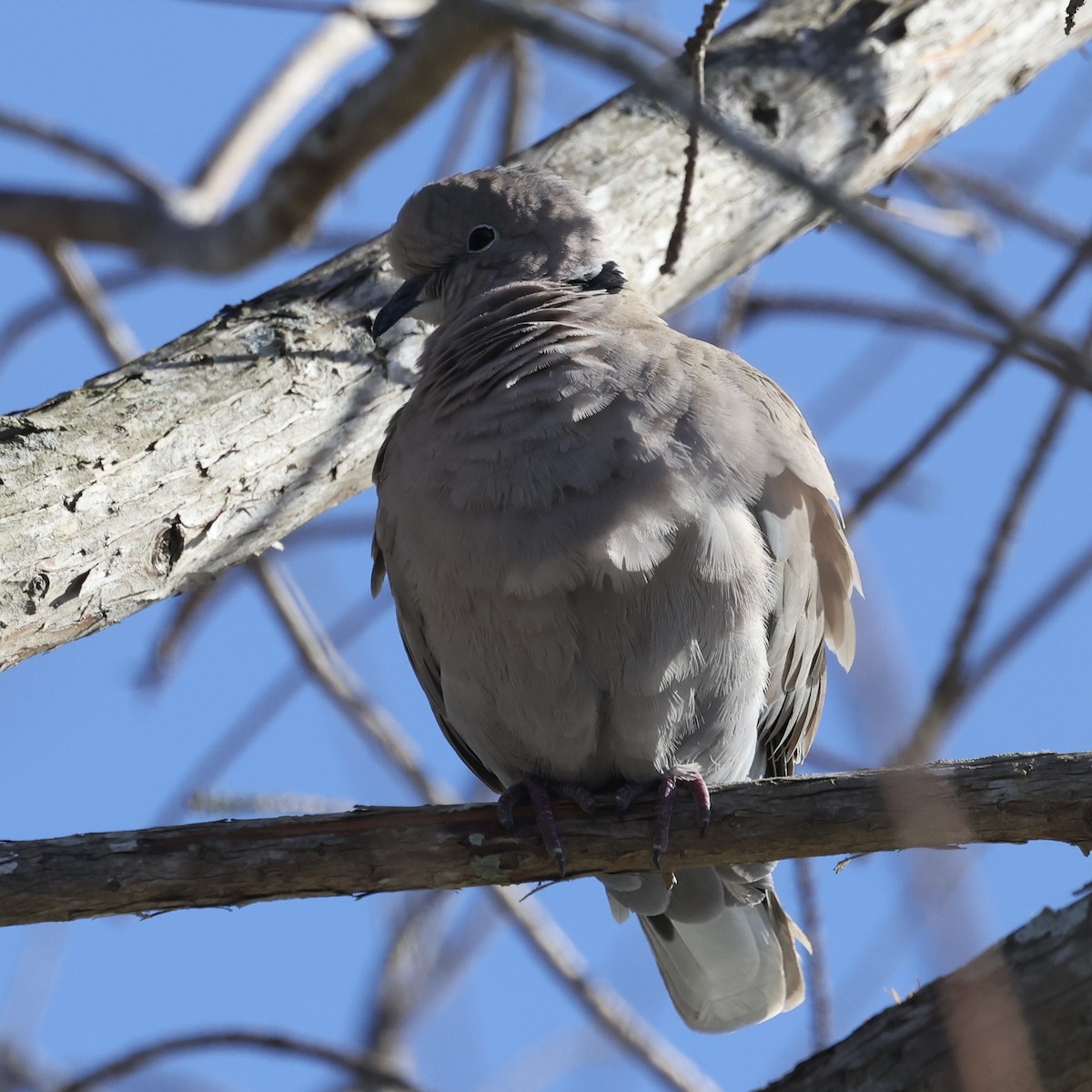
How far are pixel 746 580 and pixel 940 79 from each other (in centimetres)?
216

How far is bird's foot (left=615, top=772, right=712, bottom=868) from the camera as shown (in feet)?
9.11

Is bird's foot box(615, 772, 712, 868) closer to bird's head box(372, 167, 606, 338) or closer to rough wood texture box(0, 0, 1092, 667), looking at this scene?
rough wood texture box(0, 0, 1092, 667)

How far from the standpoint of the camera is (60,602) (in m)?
→ 3.00

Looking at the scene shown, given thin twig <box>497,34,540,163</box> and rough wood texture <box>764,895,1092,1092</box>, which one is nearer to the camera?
rough wood texture <box>764,895,1092,1092</box>

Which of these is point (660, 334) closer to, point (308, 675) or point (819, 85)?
point (819, 85)

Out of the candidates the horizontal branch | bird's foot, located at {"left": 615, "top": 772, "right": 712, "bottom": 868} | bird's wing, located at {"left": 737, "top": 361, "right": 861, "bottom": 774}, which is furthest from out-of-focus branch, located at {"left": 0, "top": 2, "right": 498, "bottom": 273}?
the horizontal branch

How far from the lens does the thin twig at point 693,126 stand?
2.87 metres

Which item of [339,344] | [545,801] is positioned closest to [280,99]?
[339,344]

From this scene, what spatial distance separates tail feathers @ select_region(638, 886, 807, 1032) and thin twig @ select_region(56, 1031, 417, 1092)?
78 centimetres

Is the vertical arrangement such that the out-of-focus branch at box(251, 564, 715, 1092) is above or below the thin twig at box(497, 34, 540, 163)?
below

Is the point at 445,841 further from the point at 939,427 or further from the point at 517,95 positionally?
the point at 517,95

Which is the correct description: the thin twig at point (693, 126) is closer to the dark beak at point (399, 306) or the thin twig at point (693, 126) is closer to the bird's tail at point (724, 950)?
the dark beak at point (399, 306)

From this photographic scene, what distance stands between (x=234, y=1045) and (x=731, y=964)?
1343 mm

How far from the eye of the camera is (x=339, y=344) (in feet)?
11.9
